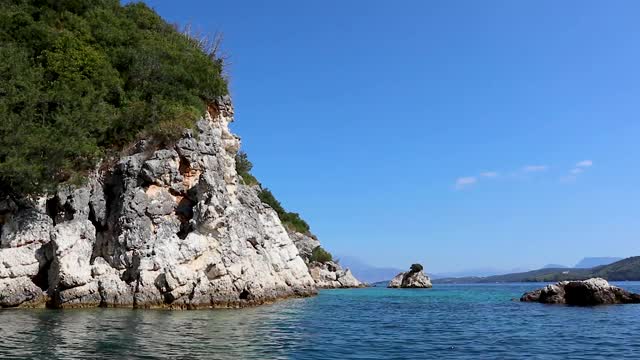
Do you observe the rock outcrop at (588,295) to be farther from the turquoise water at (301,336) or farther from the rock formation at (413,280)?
the rock formation at (413,280)

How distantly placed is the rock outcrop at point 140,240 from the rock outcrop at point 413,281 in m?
73.9

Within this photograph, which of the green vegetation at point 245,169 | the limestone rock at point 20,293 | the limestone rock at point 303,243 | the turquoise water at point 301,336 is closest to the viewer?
the turquoise water at point 301,336

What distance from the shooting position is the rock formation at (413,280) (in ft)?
369

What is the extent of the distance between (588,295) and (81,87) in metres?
43.0

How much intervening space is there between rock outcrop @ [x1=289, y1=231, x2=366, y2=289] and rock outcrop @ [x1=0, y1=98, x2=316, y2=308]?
5506cm

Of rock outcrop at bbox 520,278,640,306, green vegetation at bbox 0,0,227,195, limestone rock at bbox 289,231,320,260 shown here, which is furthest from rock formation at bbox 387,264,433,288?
green vegetation at bbox 0,0,227,195

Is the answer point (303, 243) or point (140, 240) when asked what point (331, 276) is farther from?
point (140, 240)

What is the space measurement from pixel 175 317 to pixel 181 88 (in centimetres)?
2341

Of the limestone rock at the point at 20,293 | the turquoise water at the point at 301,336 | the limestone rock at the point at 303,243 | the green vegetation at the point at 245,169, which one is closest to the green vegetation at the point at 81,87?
the limestone rock at the point at 20,293

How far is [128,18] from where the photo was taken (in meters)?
51.9

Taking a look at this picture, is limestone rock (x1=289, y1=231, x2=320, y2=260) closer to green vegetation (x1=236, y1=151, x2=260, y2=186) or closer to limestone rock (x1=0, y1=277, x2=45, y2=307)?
green vegetation (x1=236, y1=151, x2=260, y2=186)

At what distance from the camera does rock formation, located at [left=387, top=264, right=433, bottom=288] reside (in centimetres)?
11250

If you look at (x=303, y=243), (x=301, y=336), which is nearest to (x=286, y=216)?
(x=303, y=243)

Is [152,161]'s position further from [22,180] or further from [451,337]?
[451,337]
